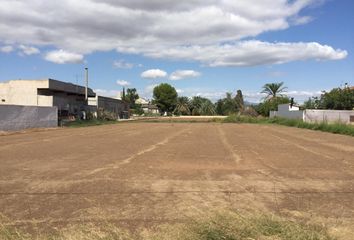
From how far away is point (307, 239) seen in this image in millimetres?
5785

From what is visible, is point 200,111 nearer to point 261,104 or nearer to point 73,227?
point 261,104

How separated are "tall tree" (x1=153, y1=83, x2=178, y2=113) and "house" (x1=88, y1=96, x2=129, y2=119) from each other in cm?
3067

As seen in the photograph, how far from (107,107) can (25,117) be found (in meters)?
43.8

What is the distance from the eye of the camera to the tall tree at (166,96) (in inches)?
5162

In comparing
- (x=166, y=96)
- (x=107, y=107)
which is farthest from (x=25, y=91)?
(x=166, y=96)

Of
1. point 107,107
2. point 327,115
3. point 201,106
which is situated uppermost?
point 201,106

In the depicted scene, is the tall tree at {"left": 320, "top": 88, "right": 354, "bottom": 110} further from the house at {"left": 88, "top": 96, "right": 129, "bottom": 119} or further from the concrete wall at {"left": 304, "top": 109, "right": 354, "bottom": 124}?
the house at {"left": 88, "top": 96, "right": 129, "bottom": 119}

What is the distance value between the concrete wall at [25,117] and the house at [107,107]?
2293 cm

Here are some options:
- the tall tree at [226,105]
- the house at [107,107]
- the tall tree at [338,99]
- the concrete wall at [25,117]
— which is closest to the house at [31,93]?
the concrete wall at [25,117]

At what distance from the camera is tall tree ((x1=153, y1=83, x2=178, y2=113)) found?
131125 mm

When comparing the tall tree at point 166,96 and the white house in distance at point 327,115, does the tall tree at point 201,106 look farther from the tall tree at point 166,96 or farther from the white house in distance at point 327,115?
the white house in distance at point 327,115

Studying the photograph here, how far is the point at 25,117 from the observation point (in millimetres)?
37375

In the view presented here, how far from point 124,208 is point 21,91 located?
46.9 meters

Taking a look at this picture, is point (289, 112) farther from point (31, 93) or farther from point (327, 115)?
point (31, 93)
